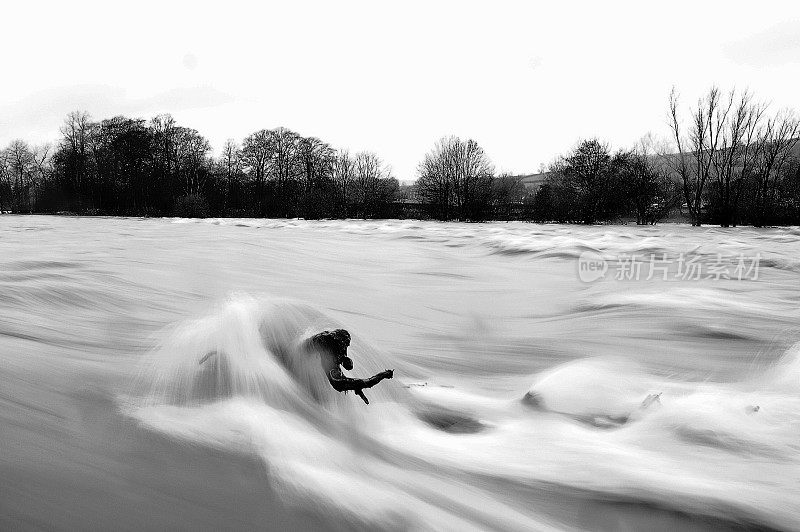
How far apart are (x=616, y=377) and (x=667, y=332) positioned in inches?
31.0

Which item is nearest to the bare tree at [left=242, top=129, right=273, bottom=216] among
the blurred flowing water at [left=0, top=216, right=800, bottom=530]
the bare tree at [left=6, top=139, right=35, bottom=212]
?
the bare tree at [left=6, top=139, right=35, bottom=212]

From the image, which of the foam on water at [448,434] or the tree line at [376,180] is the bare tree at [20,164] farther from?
A: the foam on water at [448,434]

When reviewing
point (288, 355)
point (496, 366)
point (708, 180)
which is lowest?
point (496, 366)

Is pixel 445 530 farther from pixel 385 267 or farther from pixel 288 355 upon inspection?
pixel 385 267

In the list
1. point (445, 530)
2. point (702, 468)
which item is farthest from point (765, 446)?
point (445, 530)

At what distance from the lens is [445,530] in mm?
777

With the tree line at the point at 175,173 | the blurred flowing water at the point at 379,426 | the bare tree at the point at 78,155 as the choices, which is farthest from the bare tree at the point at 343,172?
the blurred flowing water at the point at 379,426

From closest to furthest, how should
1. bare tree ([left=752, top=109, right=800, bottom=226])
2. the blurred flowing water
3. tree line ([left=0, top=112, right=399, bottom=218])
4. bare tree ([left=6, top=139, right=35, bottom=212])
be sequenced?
1. the blurred flowing water
2. bare tree ([left=752, top=109, right=800, bottom=226])
3. tree line ([left=0, top=112, right=399, bottom=218])
4. bare tree ([left=6, top=139, right=35, bottom=212])

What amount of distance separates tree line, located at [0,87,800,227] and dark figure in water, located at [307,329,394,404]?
2146cm

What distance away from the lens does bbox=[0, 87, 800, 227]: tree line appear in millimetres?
21641

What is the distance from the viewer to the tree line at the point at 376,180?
852 inches

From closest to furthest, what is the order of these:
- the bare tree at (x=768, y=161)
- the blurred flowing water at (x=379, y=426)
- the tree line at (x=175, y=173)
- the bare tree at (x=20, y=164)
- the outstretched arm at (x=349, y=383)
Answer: the blurred flowing water at (x=379, y=426) → the outstretched arm at (x=349, y=383) → the bare tree at (x=768, y=161) → the tree line at (x=175, y=173) → the bare tree at (x=20, y=164)

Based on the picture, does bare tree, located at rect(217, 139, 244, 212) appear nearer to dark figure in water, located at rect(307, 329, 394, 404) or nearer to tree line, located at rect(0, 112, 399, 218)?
tree line, located at rect(0, 112, 399, 218)

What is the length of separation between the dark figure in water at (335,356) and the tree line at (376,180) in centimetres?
2146
